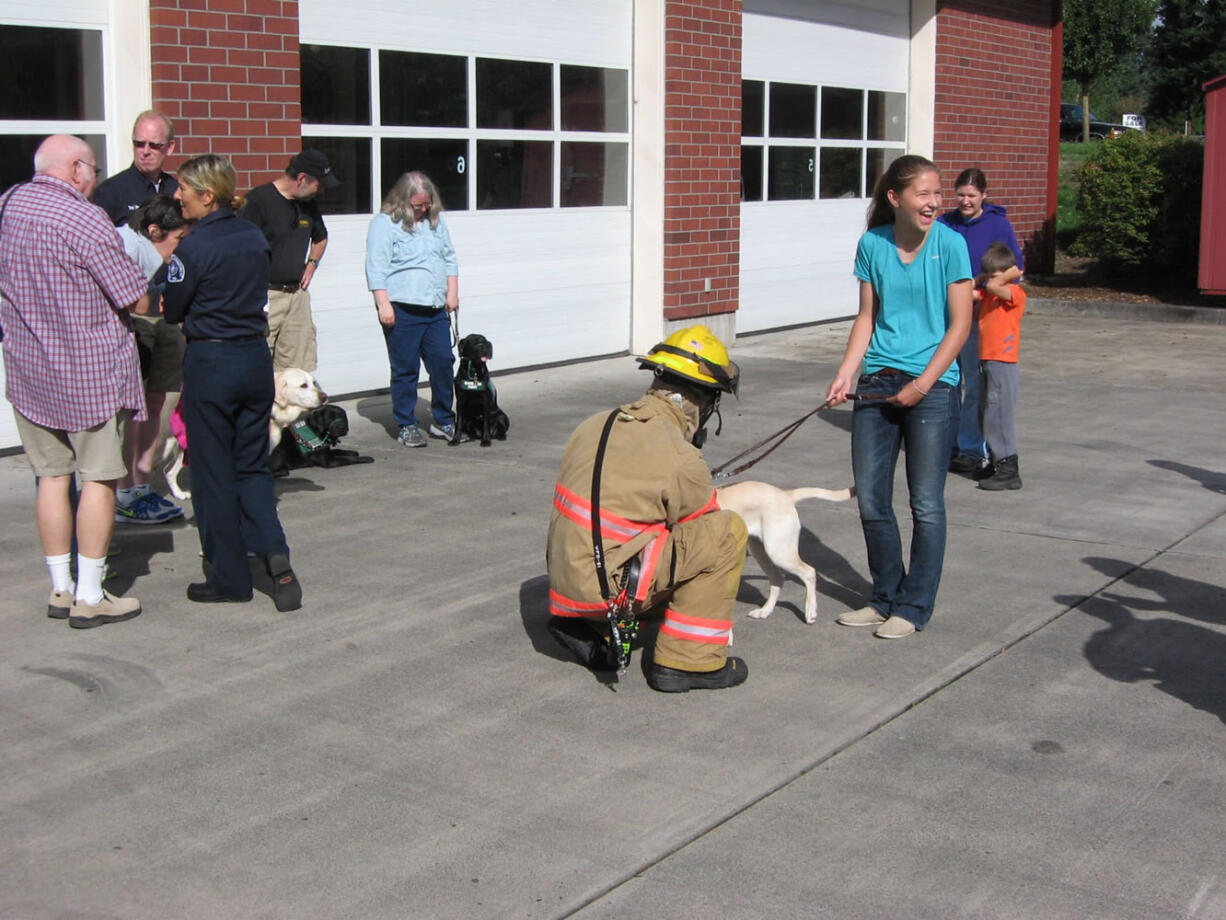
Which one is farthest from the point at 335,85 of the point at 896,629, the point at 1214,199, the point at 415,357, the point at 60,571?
the point at 1214,199

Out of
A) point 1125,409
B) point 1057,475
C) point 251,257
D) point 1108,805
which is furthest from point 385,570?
point 1125,409

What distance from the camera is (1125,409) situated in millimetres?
10852

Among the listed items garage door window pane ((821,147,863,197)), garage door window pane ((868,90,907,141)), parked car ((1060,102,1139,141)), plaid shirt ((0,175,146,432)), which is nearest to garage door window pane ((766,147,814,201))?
garage door window pane ((821,147,863,197))

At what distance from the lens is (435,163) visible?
1139cm

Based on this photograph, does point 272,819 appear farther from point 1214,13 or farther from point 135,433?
point 1214,13

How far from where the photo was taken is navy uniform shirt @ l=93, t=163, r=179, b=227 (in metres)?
7.27

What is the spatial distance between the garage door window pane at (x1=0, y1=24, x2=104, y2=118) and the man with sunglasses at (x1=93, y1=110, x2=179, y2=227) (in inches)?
68.3

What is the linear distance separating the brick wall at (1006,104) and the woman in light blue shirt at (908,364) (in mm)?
12640

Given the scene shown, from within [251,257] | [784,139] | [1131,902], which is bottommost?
[1131,902]

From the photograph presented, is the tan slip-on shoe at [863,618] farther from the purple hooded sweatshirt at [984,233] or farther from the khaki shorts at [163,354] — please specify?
the khaki shorts at [163,354]

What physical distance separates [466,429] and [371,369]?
1867mm

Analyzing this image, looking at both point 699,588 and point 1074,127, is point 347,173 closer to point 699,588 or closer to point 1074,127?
point 699,588

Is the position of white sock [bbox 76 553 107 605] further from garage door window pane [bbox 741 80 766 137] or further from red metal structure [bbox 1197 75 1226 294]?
red metal structure [bbox 1197 75 1226 294]

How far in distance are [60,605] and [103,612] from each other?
0.60ft
